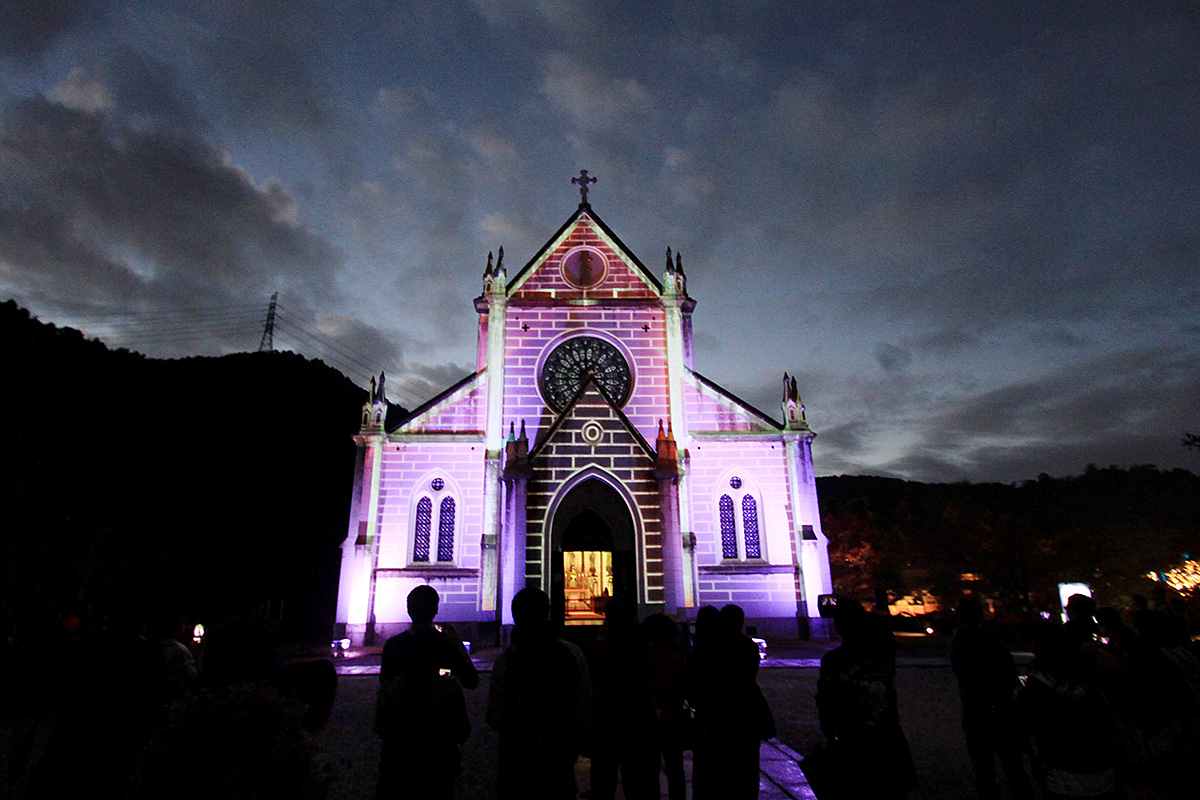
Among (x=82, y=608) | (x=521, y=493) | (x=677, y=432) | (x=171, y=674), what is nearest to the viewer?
(x=171, y=674)

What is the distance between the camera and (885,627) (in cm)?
447

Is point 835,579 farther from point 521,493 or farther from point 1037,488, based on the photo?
point 521,493

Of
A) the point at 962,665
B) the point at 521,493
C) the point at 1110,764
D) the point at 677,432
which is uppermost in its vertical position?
the point at 677,432

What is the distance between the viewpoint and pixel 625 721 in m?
4.70

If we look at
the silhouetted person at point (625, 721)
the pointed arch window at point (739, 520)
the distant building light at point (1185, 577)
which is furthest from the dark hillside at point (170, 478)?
the distant building light at point (1185, 577)

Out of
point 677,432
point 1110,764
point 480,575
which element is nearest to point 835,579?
point 677,432

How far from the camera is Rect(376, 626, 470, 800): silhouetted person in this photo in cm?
371

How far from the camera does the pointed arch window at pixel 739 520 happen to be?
20781 millimetres

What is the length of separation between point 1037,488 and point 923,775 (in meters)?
52.0

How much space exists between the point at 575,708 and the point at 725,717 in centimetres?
120

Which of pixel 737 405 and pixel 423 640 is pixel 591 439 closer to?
pixel 737 405

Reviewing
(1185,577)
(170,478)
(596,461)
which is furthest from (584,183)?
(1185,577)

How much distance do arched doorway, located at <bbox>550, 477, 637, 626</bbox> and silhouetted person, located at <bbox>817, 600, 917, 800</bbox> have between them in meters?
14.2

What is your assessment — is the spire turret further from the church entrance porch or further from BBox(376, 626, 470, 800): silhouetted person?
BBox(376, 626, 470, 800): silhouetted person
